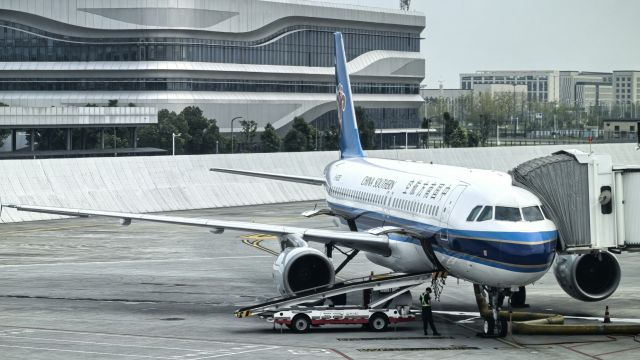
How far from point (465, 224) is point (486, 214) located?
902mm

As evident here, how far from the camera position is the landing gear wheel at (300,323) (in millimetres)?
44125

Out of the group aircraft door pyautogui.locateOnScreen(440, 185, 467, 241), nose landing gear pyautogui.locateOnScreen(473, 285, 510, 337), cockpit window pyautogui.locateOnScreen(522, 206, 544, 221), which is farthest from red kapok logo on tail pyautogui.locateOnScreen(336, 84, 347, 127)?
cockpit window pyautogui.locateOnScreen(522, 206, 544, 221)

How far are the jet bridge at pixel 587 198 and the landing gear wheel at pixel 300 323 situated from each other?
352 inches

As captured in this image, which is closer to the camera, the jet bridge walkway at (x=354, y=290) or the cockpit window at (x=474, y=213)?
the cockpit window at (x=474, y=213)

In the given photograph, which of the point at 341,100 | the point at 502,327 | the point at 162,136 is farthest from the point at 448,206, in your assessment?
the point at 162,136

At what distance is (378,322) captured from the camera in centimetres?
4462

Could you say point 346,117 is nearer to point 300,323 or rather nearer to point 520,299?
point 520,299

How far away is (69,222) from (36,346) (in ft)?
179

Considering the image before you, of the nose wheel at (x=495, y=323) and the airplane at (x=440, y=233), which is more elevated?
the airplane at (x=440, y=233)

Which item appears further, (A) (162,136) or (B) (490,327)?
(A) (162,136)

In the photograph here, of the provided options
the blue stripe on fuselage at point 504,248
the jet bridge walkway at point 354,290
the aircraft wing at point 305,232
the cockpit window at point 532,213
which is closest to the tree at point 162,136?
the aircraft wing at point 305,232

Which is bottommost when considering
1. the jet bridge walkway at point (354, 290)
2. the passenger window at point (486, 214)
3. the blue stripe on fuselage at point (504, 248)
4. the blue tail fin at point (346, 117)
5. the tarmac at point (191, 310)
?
the tarmac at point (191, 310)

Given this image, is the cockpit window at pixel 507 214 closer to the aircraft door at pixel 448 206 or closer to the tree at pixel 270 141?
the aircraft door at pixel 448 206

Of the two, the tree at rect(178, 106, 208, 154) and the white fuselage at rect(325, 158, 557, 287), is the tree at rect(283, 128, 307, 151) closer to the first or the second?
the tree at rect(178, 106, 208, 154)
